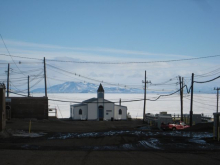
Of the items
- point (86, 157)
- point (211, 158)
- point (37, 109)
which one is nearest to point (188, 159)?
point (211, 158)

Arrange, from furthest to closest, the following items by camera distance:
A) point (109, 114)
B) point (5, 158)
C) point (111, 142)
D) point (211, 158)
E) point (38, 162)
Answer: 1. point (109, 114)
2. point (111, 142)
3. point (211, 158)
4. point (5, 158)
5. point (38, 162)

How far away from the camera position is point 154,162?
49.0ft

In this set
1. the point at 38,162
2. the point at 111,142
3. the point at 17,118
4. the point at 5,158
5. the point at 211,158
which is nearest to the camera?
the point at 38,162

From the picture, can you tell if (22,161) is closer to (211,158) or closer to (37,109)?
(211,158)

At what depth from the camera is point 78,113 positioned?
72438 mm

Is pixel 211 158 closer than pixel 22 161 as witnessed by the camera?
No

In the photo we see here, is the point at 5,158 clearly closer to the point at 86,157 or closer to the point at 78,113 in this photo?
the point at 86,157

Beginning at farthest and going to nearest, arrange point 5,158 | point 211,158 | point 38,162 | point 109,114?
1. point 109,114
2. point 211,158
3. point 5,158
4. point 38,162

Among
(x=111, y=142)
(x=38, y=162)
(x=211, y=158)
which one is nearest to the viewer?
(x=38, y=162)

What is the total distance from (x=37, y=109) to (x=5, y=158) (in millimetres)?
39605

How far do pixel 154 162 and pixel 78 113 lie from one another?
5824cm

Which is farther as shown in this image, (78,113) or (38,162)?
(78,113)

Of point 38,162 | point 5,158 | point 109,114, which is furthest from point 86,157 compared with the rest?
point 109,114

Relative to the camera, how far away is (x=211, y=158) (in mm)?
16609
